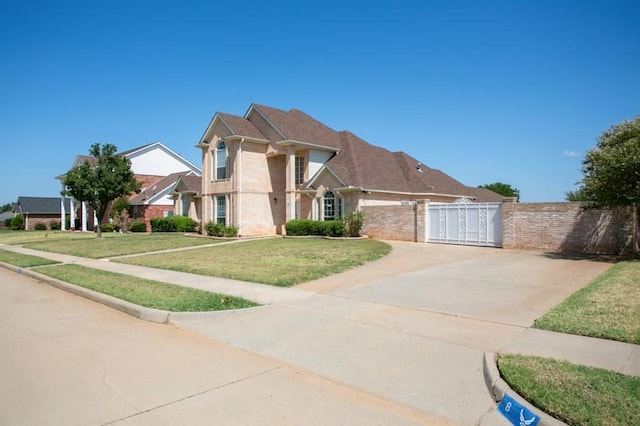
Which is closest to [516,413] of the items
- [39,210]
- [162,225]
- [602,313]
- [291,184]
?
[602,313]

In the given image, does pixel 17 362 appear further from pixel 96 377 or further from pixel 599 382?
pixel 599 382

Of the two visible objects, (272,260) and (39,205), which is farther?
(39,205)

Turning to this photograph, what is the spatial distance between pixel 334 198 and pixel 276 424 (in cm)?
2417

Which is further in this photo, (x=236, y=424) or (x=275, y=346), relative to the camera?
(x=275, y=346)

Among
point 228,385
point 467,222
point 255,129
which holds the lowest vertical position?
point 228,385

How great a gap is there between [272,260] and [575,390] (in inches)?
521

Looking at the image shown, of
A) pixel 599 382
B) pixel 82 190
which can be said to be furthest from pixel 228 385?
pixel 82 190

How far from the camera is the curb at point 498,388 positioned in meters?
4.09

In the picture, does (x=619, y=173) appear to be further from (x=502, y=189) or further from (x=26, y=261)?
(x=502, y=189)

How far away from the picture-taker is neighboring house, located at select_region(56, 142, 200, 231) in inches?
1730

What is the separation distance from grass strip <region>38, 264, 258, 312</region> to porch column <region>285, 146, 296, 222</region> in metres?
→ 16.0

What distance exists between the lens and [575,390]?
15.0 feet

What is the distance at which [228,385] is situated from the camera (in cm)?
529

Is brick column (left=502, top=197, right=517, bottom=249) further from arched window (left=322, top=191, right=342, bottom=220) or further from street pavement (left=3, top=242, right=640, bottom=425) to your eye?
arched window (left=322, top=191, right=342, bottom=220)
